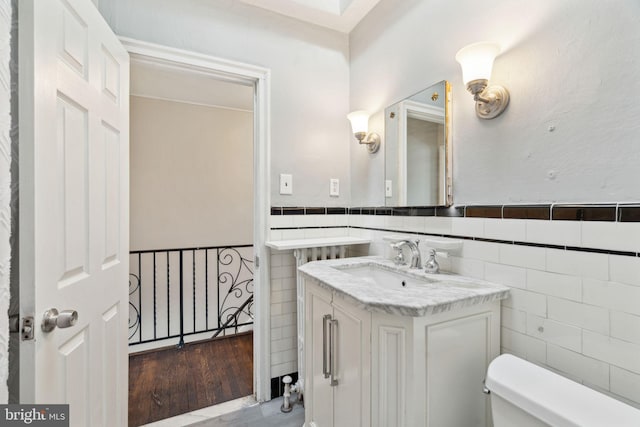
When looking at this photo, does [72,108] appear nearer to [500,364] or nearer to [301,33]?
[301,33]

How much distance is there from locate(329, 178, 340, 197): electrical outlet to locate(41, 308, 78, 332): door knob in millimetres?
1484

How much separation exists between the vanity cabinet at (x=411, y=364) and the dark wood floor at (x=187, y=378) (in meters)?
1.11

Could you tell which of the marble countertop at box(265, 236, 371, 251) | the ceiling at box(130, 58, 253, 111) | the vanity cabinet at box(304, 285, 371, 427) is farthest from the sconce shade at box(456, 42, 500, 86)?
the ceiling at box(130, 58, 253, 111)

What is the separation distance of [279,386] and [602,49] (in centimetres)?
216

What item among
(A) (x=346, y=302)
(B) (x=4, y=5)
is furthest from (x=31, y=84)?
(A) (x=346, y=302)

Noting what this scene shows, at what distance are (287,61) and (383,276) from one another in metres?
1.49

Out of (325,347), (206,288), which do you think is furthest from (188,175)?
(325,347)

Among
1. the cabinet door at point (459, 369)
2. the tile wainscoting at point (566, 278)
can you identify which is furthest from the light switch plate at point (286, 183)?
the cabinet door at point (459, 369)

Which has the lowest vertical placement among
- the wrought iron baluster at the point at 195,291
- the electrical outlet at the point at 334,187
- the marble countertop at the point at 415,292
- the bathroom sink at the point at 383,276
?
the wrought iron baluster at the point at 195,291

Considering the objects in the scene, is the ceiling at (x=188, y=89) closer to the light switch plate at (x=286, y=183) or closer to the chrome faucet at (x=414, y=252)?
the light switch plate at (x=286, y=183)

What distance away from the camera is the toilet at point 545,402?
2.04ft

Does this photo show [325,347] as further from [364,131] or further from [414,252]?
[364,131]

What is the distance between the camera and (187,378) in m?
2.04

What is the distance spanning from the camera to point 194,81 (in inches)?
104
